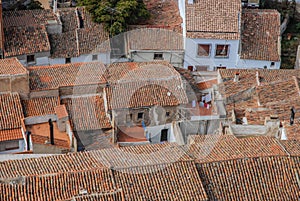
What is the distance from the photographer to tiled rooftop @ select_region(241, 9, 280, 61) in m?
45.8

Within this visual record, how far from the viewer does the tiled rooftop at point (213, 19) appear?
45062 mm

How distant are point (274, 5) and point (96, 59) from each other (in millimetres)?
16586

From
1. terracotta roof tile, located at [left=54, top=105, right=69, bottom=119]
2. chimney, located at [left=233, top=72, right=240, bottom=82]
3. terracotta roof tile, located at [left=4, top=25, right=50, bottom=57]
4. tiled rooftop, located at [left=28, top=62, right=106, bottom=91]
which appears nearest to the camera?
terracotta roof tile, located at [left=54, top=105, right=69, bottom=119]

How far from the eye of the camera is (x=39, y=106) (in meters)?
38.8

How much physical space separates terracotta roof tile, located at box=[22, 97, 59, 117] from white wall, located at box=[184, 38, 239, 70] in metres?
11.2

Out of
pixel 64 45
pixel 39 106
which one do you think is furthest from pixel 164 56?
pixel 39 106

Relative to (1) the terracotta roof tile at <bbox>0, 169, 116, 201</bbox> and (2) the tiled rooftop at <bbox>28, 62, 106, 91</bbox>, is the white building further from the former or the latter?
(1) the terracotta roof tile at <bbox>0, 169, 116, 201</bbox>

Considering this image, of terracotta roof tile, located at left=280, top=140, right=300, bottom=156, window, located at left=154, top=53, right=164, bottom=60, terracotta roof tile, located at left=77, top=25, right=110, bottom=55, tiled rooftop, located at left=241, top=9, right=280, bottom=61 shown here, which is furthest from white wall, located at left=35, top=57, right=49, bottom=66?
terracotta roof tile, located at left=280, top=140, right=300, bottom=156

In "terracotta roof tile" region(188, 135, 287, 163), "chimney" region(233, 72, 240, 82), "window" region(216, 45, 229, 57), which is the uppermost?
"window" region(216, 45, 229, 57)

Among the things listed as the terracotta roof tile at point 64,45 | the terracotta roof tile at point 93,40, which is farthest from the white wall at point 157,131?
the terracotta roof tile at point 64,45

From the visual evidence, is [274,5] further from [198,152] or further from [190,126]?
[198,152]

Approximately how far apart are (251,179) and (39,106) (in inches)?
607

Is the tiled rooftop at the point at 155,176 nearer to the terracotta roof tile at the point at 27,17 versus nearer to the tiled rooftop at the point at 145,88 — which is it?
the tiled rooftop at the point at 145,88

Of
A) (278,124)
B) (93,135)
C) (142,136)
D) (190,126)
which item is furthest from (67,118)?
(278,124)
